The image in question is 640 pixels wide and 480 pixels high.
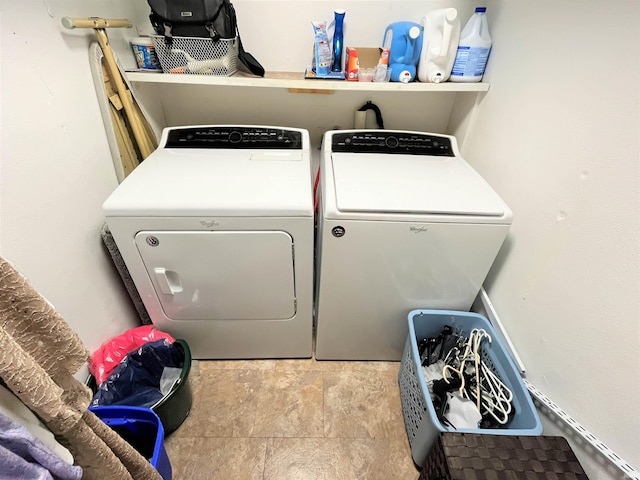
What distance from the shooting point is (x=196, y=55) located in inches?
57.4

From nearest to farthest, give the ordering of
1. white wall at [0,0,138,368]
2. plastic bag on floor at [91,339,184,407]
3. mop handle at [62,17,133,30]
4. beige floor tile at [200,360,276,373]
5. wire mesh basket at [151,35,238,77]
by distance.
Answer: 1. white wall at [0,0,138,368]
2. mop handle at [62,17,133,30]
3. plastic bag on floor at [91,339,184,407]
4. wire mesh basket at [151,35,238,77]
5. beige floor tile at [200,360,276,373]

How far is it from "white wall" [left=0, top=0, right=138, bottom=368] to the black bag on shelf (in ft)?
0.83

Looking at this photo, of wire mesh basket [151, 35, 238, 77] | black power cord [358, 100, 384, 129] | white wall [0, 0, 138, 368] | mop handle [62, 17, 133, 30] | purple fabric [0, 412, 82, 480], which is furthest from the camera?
black power cord [358, 100, 384, 129]

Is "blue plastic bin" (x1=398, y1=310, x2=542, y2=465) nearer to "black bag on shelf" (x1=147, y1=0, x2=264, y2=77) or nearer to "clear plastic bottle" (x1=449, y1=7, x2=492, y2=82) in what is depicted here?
"clear plastic bottle" (x1=449, y1=7, x2=492, y2=82)

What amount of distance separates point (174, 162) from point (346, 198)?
0.77 meters

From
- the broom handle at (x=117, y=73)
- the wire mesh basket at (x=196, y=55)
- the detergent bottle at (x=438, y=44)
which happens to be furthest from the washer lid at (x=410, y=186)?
the broom handle at (x=117, y=73)

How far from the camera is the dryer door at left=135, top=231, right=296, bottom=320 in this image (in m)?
1.22

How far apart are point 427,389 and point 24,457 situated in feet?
3.75

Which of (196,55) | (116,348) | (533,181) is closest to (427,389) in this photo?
(533,181)

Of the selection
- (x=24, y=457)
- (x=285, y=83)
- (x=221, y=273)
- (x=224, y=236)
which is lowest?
(x=221, y=273)

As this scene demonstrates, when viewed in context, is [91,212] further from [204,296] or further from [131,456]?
[131,456]

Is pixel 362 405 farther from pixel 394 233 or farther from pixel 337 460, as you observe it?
pixel 394 233

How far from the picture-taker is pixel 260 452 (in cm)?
143

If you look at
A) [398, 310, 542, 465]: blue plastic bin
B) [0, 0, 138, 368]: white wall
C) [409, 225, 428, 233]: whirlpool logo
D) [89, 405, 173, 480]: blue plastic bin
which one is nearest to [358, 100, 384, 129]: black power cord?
[409, 225, 428, 233]: whirlpool logo
